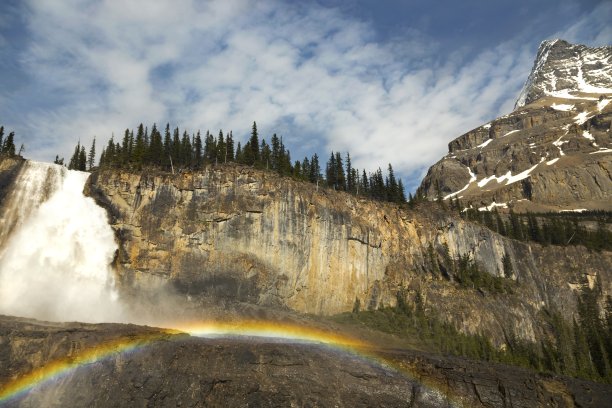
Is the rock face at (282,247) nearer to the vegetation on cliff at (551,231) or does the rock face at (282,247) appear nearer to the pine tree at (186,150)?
the pine tree at (186,150)

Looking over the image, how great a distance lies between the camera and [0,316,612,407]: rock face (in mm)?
36438

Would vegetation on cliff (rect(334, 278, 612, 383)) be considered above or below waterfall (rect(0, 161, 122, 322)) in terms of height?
below

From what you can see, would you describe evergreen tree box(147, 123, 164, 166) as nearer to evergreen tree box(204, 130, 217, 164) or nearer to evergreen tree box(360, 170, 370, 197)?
A: evergreen tree box(204, 130, 217, 164)

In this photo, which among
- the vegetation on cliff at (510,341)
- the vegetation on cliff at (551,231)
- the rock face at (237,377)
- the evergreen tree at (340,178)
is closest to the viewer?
the rock face at (237,377)

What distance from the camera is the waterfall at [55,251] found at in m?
55.7

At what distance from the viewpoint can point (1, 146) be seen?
84.6m

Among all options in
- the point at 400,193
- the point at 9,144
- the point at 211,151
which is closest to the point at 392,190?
the point at 400,193

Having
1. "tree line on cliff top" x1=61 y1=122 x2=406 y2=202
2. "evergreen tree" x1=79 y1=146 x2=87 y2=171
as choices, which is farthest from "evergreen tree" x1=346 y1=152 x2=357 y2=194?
"evergreen tree" x1=79 y1=146 x2=87 y2=171

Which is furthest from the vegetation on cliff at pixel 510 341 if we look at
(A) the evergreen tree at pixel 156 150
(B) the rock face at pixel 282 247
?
(A) the evergreen tree at pixel 156 150

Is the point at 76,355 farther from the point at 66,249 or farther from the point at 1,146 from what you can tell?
the point at 1,146

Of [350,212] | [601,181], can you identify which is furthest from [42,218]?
[601,181]

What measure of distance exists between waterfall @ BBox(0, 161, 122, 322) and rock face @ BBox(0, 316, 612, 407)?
40.9 ft

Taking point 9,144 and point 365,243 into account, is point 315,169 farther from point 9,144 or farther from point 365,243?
point 9,144

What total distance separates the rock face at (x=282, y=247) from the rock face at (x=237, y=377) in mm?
21672
